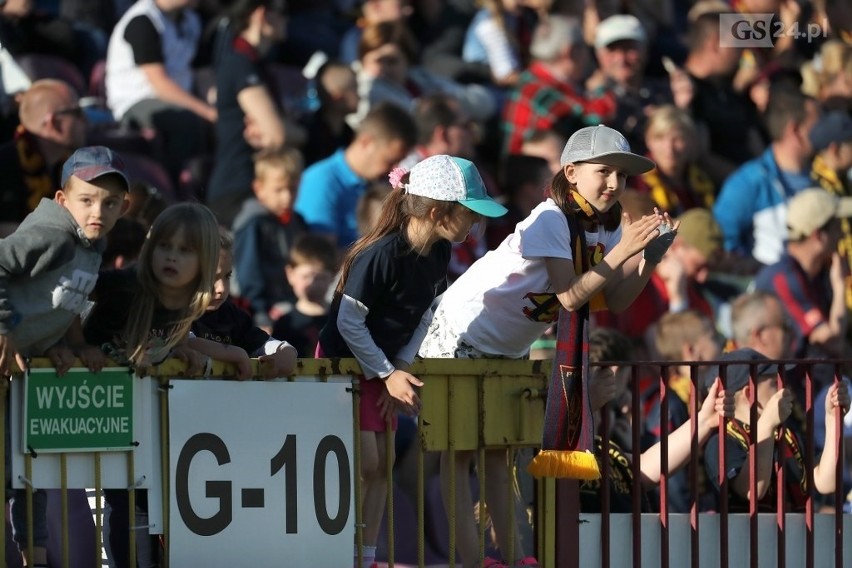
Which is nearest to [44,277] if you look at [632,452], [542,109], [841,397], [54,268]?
[54,268]

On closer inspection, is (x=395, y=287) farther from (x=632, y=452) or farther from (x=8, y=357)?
(x=8, y=357)

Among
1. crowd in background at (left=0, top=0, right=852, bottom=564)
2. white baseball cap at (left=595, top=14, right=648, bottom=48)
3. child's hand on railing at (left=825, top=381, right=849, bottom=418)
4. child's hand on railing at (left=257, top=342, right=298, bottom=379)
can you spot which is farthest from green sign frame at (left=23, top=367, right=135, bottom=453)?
white baseball cap at (left=595, top=14, right=648, bottom=48)

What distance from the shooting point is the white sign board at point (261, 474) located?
599 centimetres

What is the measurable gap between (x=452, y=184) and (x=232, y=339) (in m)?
1.01

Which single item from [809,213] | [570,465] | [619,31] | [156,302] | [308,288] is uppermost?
[619,31]

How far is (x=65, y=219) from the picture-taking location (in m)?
5.66

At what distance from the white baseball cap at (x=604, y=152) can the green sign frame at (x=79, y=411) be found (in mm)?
1983

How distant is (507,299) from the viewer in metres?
6.73

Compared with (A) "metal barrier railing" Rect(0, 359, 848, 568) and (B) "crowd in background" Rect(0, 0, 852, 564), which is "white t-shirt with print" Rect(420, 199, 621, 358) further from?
(B) "crowd in background" Rect(0, 0, 852, 564)

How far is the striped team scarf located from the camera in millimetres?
6547

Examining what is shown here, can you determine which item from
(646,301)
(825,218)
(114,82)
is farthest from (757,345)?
(114,82)

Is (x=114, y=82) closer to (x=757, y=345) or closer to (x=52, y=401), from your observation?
(x=757, y=345)

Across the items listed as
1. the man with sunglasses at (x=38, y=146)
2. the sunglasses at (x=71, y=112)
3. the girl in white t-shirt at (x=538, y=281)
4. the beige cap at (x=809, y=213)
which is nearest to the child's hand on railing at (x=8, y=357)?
the girl in white t-shirt at (x=538, y=281)

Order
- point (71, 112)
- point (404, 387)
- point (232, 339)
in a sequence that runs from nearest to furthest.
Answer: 1. point (404, 387)
2. point (232, 339)
3. point (71, 112)
